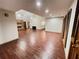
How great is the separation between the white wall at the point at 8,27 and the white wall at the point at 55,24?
19.7 ft

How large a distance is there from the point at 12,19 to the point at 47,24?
6.38 meters

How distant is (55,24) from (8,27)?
6.54 meters

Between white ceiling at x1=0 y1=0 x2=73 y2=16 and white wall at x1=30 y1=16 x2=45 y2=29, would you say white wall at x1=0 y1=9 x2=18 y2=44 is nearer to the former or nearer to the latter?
white ceiling at x1=0 y1=0 x2=73 y2=16

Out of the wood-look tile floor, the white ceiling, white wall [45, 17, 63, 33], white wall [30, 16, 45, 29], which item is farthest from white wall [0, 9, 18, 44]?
white wall [30, 16, 45, 29]

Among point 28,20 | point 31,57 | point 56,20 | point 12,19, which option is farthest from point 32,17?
point 31,57

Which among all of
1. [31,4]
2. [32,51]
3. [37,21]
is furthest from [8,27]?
[37,21]

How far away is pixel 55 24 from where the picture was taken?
905 cm

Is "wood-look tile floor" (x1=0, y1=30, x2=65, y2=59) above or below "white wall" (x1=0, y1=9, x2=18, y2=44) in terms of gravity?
below

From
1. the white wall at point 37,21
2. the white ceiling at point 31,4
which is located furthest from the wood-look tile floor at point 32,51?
the white wall at point 37,21

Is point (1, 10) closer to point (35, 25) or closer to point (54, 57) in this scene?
point (54, 57)

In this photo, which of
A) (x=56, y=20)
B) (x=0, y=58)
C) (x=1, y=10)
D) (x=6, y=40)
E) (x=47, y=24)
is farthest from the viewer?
(x=47, y=24)

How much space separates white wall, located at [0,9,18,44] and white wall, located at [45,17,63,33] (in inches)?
237

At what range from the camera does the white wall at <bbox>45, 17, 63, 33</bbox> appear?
8.62 meters

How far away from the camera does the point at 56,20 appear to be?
8.91 m
